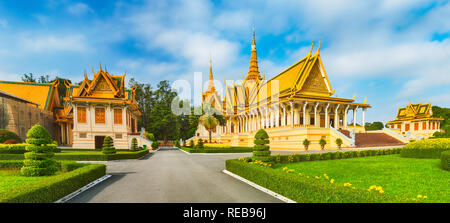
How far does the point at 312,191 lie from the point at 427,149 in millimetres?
13018

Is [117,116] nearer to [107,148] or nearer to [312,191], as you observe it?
[107,148]

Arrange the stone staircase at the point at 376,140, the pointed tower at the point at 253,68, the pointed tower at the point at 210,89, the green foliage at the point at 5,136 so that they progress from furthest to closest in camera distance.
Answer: the pointed tower at the point at 210,89
the pointed tower at the point at 253,68
the stone staircase at the point at 376,140
the green foliage at the point at 5,136

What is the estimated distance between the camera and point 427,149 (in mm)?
→ 11023

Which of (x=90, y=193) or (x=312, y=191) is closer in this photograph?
(x=312, y=191)

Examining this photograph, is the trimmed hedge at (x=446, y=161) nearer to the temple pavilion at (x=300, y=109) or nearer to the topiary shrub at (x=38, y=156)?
the temple pavilion at (x=300, y=109)

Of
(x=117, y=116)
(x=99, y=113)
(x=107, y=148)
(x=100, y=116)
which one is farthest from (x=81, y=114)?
(x=107, y=148)

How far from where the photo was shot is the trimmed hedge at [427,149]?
1059 cm

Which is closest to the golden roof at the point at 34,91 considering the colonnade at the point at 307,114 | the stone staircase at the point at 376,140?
the colonnade at the point at 307,114

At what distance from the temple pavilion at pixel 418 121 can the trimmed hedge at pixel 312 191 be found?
169 ft

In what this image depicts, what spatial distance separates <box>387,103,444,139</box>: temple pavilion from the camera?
138 feet

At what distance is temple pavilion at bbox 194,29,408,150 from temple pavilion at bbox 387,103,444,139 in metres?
24.5

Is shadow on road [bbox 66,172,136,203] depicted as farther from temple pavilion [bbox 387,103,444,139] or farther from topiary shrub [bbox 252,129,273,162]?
temple pavilion [bbox 387,103,444,139]
